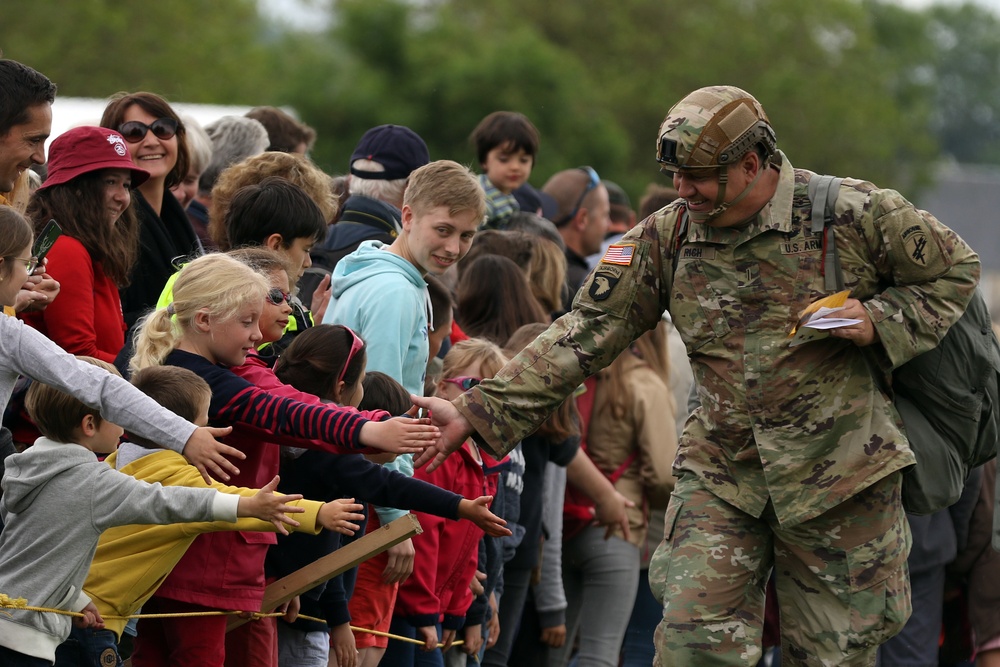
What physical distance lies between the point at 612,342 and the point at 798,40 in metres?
53.9

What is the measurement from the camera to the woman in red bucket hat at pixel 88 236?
5.54 metres

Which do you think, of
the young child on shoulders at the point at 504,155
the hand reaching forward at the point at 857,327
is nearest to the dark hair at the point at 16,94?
the hand reaching forward at the point at 857,327

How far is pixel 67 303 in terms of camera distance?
5527mm

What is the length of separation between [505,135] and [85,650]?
529 cm

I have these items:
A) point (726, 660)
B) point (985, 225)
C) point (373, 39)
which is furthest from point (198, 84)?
point (985, 225)

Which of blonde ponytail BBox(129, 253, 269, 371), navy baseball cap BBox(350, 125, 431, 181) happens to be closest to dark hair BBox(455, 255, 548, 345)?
navy baseball cap BBox(350, 125, 431, 181)

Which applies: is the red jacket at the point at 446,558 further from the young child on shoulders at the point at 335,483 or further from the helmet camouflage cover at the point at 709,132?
the helmet camouflage cover at the point at 709,132

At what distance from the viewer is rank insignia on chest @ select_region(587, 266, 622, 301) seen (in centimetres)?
566

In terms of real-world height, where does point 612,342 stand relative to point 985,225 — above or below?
below

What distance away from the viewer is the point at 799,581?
5.56 meters

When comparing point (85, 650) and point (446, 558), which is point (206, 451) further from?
point (446, 558)

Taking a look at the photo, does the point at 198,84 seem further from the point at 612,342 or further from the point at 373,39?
the point at 612,342

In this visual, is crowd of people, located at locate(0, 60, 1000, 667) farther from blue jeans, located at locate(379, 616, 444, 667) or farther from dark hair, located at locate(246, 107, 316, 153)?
dark hair, located at locate(246, 107, 316, 153)

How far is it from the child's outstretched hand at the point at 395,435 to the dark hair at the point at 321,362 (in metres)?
0.60
